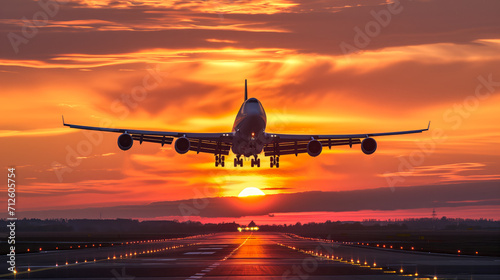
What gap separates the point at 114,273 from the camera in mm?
42000

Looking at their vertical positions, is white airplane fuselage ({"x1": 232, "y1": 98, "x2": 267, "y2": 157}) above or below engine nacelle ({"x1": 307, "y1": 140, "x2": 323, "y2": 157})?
above

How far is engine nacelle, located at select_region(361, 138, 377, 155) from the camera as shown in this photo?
2608 inches

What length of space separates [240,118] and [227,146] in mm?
12173

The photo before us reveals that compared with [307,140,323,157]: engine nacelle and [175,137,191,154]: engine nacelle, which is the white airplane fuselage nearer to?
[307,140,323,157]: engine nacelle

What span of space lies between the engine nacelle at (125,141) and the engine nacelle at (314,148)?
17441 mm

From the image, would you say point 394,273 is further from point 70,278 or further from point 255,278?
point 70,278

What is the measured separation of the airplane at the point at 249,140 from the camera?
61.1m

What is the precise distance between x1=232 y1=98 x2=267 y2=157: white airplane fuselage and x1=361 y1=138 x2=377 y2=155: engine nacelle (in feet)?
32.4

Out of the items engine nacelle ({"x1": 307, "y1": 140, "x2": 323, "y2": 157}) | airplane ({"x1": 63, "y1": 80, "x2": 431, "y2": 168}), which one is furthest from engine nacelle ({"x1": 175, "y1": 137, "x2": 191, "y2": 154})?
engine nacelle ({"x1": 307, "y1": 140, "x2": 323, "y2": 157})

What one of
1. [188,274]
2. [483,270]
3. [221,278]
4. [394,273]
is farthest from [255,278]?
[483,270]

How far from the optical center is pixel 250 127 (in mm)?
60812

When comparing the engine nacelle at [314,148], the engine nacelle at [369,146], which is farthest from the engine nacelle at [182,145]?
the engine nacelle at [369,146]

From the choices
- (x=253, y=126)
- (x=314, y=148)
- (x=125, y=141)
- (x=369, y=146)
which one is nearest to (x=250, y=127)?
(x=253, y=126)

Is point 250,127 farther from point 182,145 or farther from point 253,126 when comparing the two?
point 182,145
